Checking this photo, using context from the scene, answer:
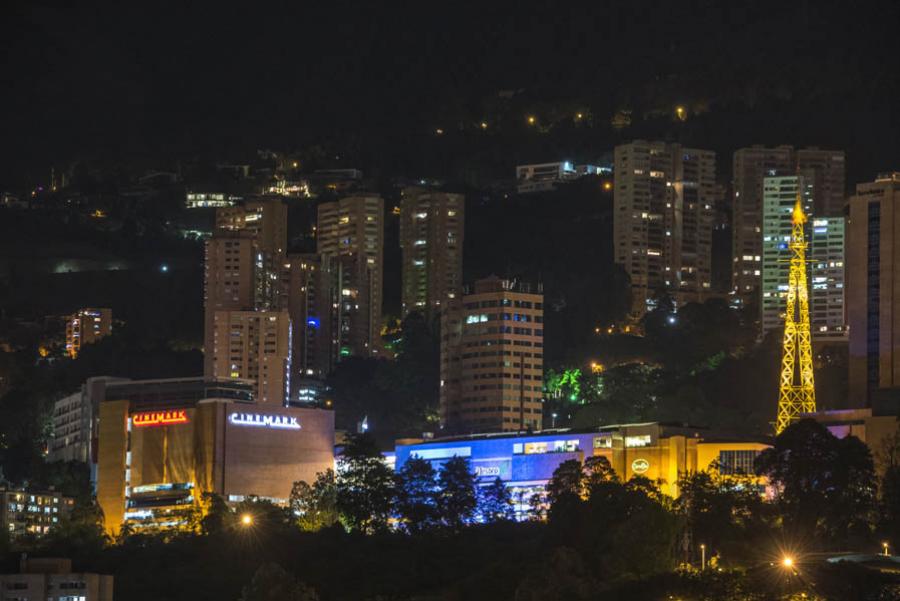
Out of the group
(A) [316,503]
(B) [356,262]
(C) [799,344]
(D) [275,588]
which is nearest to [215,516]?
(A) [316,503]

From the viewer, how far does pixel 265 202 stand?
189 meters

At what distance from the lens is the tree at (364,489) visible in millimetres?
109812

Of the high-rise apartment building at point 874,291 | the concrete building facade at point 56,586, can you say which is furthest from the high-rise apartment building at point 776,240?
the concrete building facade at point 56,586

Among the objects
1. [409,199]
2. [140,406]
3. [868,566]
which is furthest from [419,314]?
[868,566]

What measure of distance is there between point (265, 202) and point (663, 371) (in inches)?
1929

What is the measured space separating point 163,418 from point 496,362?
30.3 m

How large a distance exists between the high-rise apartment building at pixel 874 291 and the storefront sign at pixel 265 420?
3300cm

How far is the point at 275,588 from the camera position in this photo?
82.6m

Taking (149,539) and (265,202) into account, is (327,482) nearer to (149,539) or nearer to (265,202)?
(149,539)

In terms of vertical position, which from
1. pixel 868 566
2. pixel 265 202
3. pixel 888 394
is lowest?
pixel 868 566

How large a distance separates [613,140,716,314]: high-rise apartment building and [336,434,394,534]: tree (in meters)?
59.9

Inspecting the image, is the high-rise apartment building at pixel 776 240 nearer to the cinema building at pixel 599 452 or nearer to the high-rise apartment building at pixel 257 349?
the high-rise apartment building at pixel 257 349

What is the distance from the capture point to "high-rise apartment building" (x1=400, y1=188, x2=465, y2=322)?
591 ft

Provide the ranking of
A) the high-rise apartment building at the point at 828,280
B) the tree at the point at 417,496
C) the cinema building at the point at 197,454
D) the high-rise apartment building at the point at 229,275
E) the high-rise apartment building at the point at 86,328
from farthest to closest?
the high-rise apartment building at the point at 86,328
the high-rise apartment building at the point at 229,275
the high-rise apartment building at the point at 828,280
the cinema building at the point at 197,454
the tree at the point at 417,496
